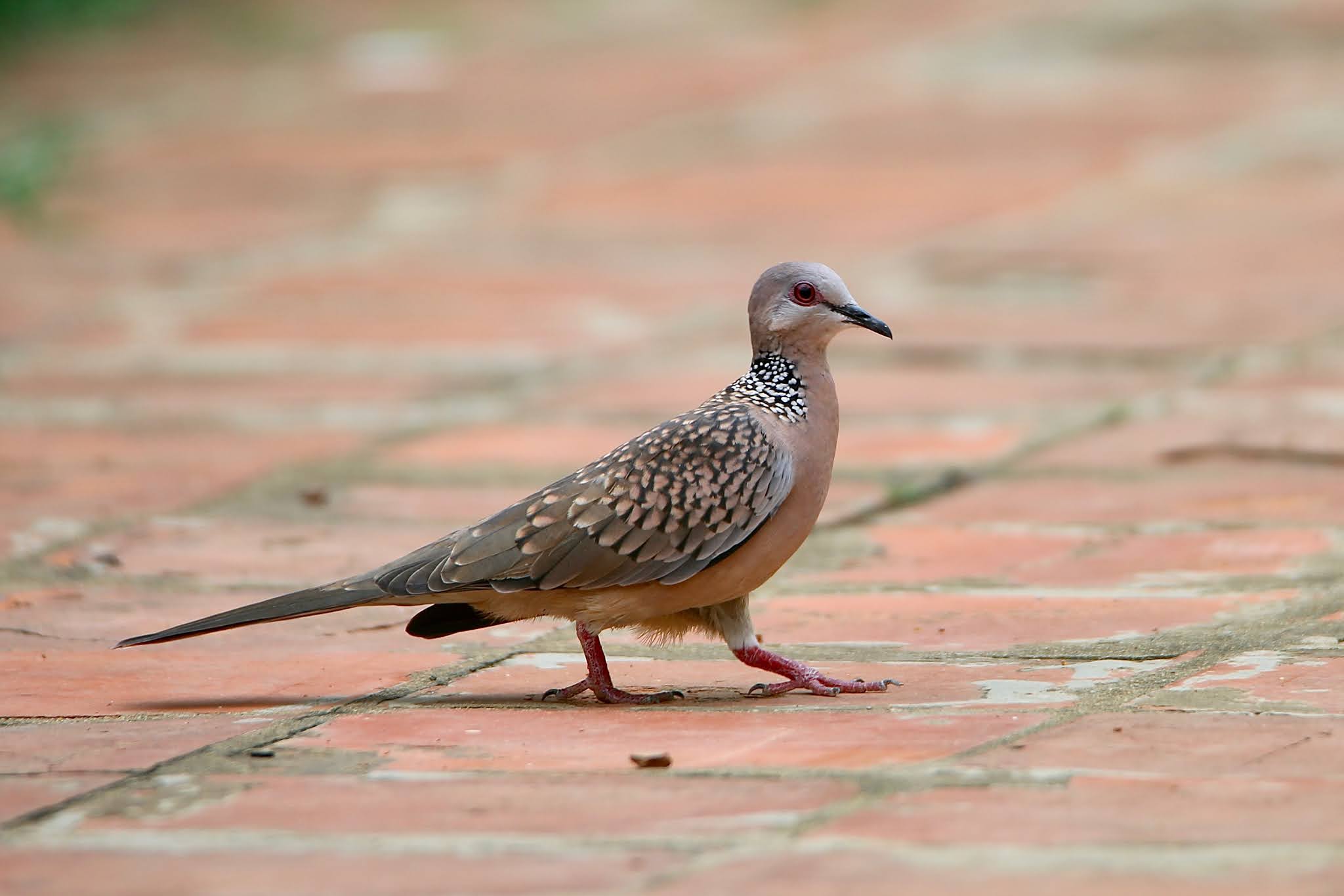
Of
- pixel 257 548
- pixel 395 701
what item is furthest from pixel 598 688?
pixel 257 548

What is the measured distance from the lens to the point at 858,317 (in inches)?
163

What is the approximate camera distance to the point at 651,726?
3.62 metres

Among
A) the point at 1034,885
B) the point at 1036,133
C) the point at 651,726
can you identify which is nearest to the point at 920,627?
the point at 651,726

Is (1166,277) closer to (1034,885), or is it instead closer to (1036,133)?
(1036,133)

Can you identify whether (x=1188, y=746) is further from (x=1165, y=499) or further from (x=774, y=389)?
(x=1165, y=499)

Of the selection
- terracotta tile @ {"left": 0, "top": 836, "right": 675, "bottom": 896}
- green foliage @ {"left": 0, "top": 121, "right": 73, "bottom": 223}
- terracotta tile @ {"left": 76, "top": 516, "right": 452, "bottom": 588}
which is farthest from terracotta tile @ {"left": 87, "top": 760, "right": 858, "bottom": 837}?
green foliage @ {"left": 0, "top": 121, "right": 73, "bottom": 223}

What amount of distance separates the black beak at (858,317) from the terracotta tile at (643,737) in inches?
32.9

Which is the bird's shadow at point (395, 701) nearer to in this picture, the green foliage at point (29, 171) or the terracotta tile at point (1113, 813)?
the terracotta tile at point (1113, 813)

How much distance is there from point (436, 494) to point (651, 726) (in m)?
2.30

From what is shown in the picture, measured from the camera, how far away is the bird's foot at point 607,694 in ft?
12.6

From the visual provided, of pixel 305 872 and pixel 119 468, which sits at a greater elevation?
pixel 119 468

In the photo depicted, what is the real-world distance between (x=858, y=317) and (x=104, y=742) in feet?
5.30

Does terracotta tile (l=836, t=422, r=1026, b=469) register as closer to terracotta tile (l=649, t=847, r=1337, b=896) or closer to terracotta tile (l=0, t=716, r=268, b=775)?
terracotta tile (l=0, t=716, r=268, b=775)

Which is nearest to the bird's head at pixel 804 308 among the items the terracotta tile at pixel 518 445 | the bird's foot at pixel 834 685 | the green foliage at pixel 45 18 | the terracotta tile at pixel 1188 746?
the bird's foot at pixel 834 685
